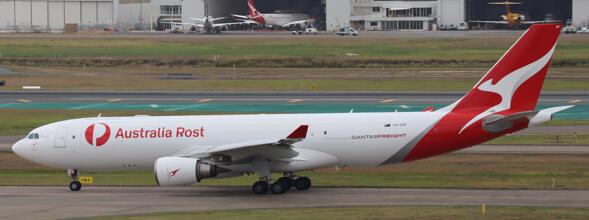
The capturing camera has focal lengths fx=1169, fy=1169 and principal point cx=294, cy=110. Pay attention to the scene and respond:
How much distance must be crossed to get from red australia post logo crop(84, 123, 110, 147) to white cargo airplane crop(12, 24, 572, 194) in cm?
4

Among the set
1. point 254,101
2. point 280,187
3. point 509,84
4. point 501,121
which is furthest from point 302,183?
point 254,101

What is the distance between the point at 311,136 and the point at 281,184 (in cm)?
216

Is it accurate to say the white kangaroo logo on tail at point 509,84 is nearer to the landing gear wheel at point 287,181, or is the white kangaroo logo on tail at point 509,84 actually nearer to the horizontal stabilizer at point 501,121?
the horizontal stabilizer at point 501,121

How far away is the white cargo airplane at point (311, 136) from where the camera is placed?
43.3m

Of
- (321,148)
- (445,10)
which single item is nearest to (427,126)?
(321,148)

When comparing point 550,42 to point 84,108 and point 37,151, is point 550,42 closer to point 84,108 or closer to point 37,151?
point 37,151

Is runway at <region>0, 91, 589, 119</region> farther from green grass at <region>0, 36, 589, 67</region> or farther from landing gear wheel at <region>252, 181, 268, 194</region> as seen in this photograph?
landing gear wheel at <region>252, 181, 268, 194</region>

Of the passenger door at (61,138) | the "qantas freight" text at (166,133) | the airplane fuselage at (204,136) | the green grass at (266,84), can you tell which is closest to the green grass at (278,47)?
the green grass at (266,84)

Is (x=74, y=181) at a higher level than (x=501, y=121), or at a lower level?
lower

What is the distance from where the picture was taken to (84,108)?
258ft

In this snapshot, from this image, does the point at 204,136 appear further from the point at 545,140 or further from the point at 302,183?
the point at 545,140

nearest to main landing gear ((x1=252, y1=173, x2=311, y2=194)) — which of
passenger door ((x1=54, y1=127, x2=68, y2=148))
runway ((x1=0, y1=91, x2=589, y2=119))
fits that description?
passenger door ((x1=54, y1=127, x2=68, y2=148))

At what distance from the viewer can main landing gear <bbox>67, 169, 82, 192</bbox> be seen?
4641 centimetres

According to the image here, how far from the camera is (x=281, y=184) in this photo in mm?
44500
